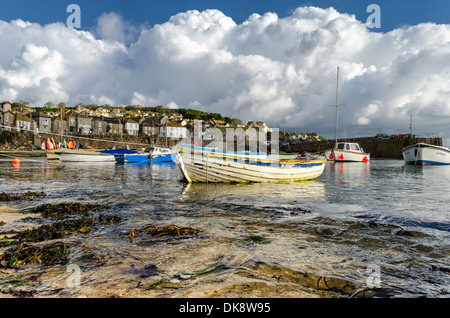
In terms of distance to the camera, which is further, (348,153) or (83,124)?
(83,124)

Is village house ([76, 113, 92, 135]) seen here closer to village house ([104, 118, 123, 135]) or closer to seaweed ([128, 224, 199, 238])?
village house ([104, 118, 123, 135])

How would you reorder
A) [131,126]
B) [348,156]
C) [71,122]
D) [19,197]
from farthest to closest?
[131,126]
[71,122]
[348,156]
[19,197]

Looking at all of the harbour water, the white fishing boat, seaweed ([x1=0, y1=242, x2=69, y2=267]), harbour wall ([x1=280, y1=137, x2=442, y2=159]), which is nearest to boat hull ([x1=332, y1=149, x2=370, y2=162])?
harbour wall ([x1=280, y1=137, x2=442, y2=159])

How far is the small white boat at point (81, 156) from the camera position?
37.1m

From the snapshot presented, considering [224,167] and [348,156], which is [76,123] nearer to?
[348,156]

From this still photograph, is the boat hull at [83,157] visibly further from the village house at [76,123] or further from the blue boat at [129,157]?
the village house at [76,123]

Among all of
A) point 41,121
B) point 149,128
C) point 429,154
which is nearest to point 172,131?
point 149,128

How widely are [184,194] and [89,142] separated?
289 ft

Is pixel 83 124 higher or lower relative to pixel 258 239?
higher

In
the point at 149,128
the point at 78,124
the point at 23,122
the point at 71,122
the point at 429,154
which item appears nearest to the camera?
the point at 429,154

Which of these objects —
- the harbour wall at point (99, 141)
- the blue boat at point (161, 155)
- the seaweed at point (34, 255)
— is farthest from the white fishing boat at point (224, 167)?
the harbour wall at point (99, 141)

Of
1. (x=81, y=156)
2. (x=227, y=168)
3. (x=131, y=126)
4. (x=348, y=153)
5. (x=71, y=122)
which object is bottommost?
(x=227, y=168)

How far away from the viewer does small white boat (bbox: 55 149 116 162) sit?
3712 centimetres

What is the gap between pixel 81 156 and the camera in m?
38.2
